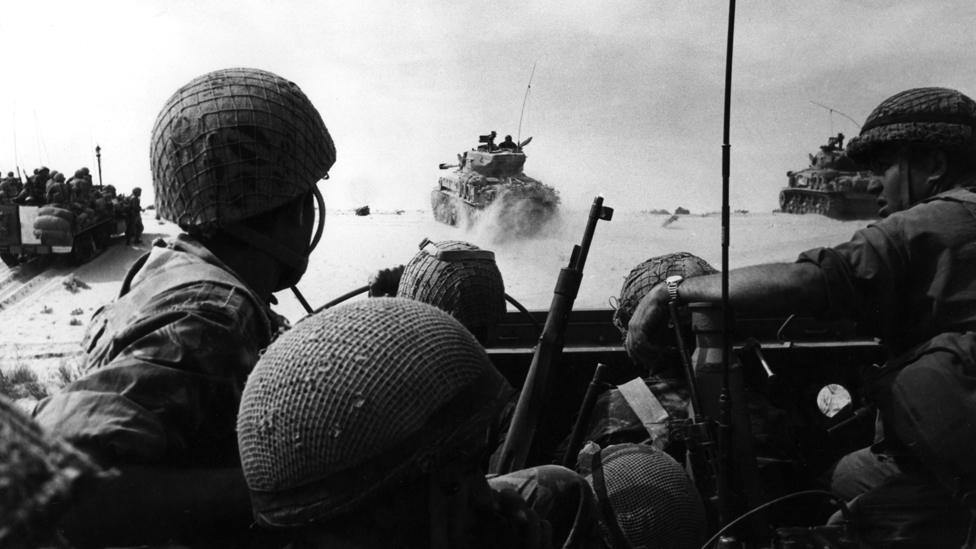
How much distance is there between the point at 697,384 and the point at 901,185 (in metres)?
1.06

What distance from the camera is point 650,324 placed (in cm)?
326

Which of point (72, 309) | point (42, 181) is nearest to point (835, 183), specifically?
point (72, 309)

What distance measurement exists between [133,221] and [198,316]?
82.2 feet

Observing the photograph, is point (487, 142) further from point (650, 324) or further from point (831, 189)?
point (650, 324)

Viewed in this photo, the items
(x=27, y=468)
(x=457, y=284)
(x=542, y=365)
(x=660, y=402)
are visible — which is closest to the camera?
(x=27, y=468)

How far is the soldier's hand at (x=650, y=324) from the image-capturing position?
3.23m

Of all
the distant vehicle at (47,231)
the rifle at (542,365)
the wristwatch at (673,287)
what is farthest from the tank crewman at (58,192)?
the wristwatch at (673,287)

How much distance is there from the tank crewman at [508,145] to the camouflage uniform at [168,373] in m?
24.0

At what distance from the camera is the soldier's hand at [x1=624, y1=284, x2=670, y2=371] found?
3.23 metres

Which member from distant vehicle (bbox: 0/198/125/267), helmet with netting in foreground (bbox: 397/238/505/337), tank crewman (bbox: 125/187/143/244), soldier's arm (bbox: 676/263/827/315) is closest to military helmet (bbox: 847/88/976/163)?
soldier's arm (bbox: 676/263/827/315)

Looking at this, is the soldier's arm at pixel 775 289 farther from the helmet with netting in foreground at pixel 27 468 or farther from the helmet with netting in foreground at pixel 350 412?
the helmet with netting in foreground at pixel 27 468

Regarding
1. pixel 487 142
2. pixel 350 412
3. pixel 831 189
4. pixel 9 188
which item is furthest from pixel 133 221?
pixel 350 412

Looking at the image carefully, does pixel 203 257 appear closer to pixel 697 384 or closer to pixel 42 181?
pixel 697 384

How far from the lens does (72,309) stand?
1988 cm
